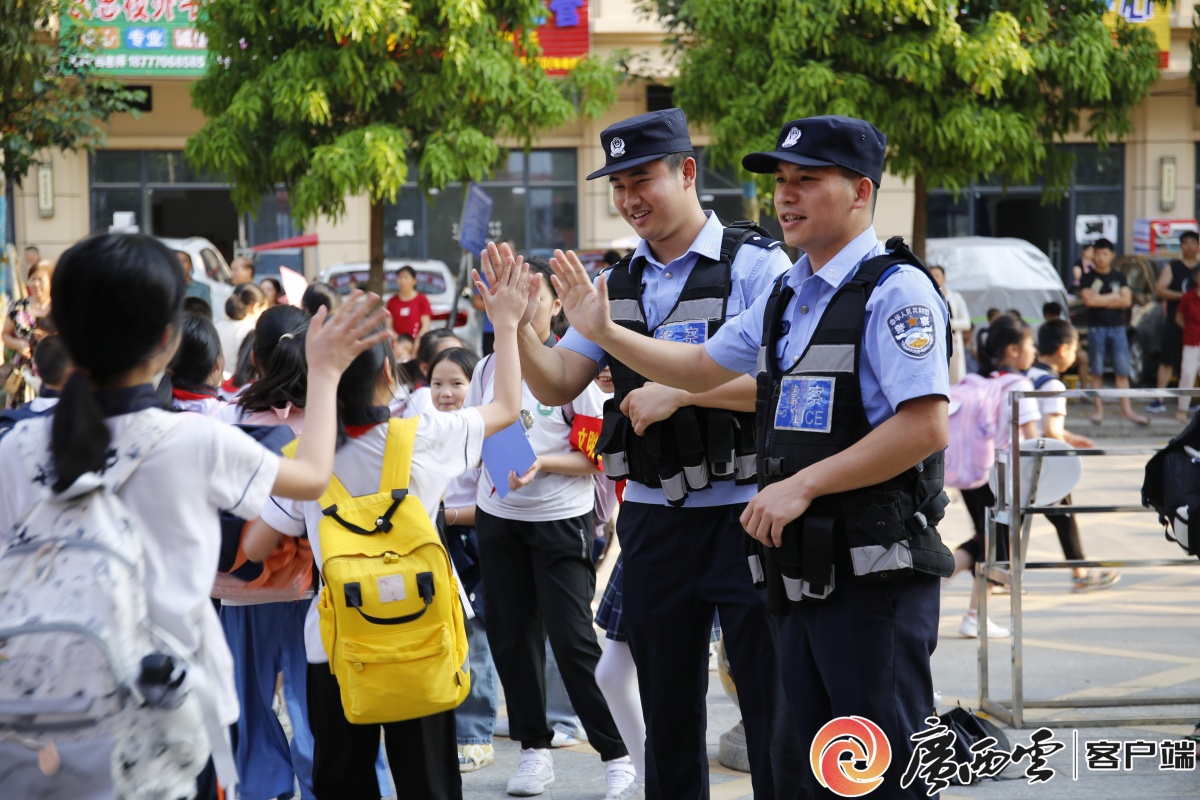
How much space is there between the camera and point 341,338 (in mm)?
2703

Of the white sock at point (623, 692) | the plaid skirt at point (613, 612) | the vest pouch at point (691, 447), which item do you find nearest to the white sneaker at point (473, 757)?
the white sock at point (623, 692)

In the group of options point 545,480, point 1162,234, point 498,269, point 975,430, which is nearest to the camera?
point 498,269

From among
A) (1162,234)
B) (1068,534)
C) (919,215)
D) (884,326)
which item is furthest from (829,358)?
(1162,234)

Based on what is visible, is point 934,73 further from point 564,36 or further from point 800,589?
point 800,589

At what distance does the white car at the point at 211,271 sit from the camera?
15.7 meters

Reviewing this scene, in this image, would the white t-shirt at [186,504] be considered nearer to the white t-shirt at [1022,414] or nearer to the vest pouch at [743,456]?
the vest pouch at [743,456]

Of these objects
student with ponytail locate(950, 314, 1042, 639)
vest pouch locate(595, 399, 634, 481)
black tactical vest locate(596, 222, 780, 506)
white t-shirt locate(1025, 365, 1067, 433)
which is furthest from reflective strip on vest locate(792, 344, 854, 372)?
white t-shirt locate(1025, 365, 1067, 433)

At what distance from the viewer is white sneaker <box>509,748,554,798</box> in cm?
486

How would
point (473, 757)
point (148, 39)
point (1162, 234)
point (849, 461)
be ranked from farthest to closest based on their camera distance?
point (1162, 234) < point (148, 39) < point (473, 757) < point (849, 461)

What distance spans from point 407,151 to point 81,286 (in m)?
13.4

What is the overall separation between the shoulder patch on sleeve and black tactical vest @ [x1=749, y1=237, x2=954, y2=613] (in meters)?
0.09

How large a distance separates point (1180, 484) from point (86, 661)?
3.62 meters

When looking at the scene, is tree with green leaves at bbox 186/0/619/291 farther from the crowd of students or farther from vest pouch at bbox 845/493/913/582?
vest pouch at bbox 845/493/913/582

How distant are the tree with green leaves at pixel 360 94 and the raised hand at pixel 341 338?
11485 millimetres
